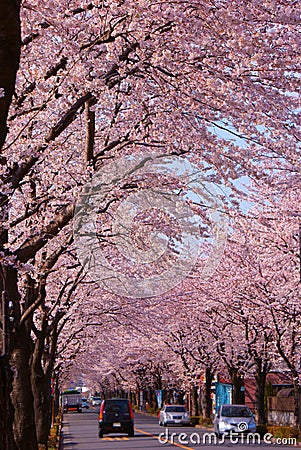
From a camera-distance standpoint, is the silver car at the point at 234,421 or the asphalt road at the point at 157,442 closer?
the asphalt road at the point at 157,442

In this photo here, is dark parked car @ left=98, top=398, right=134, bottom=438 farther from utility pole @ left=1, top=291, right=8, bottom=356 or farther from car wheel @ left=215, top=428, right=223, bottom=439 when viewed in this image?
utility pole @ left=1, top=291, right=8, bottom=356

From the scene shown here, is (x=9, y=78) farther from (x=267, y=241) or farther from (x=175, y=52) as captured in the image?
(x=267, y=241)

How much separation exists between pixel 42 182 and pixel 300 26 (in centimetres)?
712

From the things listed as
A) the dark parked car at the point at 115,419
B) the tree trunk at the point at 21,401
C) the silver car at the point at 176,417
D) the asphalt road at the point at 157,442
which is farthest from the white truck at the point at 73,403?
the tree trunk at the point at 21,401

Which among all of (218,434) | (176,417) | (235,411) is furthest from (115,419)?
(176,417)

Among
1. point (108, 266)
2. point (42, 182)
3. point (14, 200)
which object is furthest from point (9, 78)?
point (108, 266)

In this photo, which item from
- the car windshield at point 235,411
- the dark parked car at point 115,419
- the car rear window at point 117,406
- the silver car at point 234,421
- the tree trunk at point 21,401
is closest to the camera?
the tree trunk at point 21,401

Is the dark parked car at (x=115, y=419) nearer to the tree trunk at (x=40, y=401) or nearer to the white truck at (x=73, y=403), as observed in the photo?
the tree trunk at (x=40, y=401)

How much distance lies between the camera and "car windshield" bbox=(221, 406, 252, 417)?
101 feet

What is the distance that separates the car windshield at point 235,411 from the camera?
3084 cm

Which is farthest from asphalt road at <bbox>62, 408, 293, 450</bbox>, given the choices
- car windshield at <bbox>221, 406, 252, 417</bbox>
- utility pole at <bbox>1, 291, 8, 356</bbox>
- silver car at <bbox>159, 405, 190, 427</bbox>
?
utility pole at <bbox>1, 291, 8, 356</bbox>

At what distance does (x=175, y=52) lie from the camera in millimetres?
10195

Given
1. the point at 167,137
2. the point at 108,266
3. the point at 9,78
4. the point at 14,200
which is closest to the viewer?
the point at 9,78

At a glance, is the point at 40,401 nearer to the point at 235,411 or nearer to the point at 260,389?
the point at 235,411
